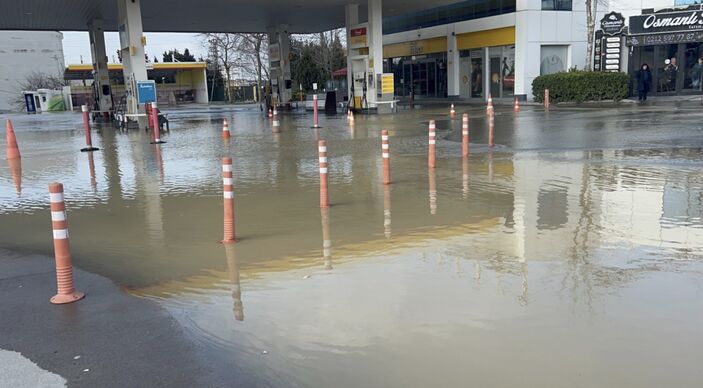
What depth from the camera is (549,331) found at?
14.9ft

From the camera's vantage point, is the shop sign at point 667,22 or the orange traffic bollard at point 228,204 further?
the shop sign at point 667,22

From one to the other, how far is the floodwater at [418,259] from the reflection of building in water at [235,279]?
24 mm

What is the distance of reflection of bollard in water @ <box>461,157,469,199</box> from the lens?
9872mm

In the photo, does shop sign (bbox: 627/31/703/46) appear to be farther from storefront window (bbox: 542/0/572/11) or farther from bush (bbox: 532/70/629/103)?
storefront window (bbox: 542/0/572/11)

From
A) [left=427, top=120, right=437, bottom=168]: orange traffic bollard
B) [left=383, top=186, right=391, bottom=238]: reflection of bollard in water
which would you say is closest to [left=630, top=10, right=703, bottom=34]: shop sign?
[left=427, top=120, right=437, bottom=168]: orange traffic bollard

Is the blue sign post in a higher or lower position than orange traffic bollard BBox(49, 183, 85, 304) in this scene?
higher

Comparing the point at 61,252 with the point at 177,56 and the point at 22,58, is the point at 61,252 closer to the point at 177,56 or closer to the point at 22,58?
the point at 22,58

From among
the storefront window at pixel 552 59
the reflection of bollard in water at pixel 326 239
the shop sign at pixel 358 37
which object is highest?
the shop sign at pixel 358 37

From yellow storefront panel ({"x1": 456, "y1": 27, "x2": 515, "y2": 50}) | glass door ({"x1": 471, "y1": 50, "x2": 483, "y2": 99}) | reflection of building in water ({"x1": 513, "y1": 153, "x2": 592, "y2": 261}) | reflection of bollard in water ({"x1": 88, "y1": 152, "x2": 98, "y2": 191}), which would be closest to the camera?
reflection of building in water ({"x1": 513, "y1": 153, "x2": 592, "y2": 261})

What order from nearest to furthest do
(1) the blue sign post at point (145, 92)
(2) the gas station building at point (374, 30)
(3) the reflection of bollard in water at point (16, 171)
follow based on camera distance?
(3) the reflection of bollard in water at point (16, 171)
(1) the blue sign post at point (145, 92)
(2) the gas station building at point (374, 30)

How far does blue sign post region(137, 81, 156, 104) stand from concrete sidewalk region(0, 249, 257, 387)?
20.1 meters

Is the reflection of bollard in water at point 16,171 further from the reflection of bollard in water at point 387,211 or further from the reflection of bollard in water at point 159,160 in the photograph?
the reflection of bollard in water at point 387,211

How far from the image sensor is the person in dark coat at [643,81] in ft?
101

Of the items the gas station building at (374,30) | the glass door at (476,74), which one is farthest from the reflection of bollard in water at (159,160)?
the glass door at (476,74)
